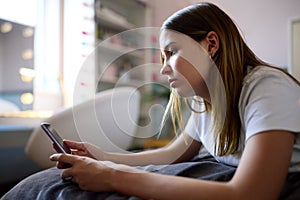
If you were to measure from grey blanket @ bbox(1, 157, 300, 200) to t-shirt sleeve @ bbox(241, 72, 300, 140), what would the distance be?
0.39ft

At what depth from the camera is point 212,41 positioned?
735 millimetres

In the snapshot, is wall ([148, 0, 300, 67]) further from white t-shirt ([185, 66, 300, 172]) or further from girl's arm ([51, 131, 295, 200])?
girl's arm ([51, 131, 295, 200])

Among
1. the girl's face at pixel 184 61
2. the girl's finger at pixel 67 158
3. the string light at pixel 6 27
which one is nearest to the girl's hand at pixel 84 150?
the girl's finger at pixel 67 158

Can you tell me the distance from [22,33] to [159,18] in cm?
158

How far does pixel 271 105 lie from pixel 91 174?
341 millimetres

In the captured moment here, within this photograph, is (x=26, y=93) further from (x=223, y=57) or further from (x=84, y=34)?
(x=223, y=57)

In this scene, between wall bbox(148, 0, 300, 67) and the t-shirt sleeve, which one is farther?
wall bbox(148, 0, 300, 67)

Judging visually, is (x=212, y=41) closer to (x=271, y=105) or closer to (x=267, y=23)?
(x=271, y=105)

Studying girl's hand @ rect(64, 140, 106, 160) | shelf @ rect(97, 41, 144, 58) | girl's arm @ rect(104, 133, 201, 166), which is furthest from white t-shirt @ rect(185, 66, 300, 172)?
shelf @ rect(97, 41, 144, 58)

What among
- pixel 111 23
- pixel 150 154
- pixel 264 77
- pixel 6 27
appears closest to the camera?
pixel 264 77

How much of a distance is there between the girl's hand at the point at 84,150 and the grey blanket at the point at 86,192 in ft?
0.27

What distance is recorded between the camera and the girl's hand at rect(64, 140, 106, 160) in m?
0.84

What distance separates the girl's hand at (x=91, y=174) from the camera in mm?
605

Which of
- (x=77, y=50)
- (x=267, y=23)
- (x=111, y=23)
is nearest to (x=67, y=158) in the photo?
(x=77, y=50)
